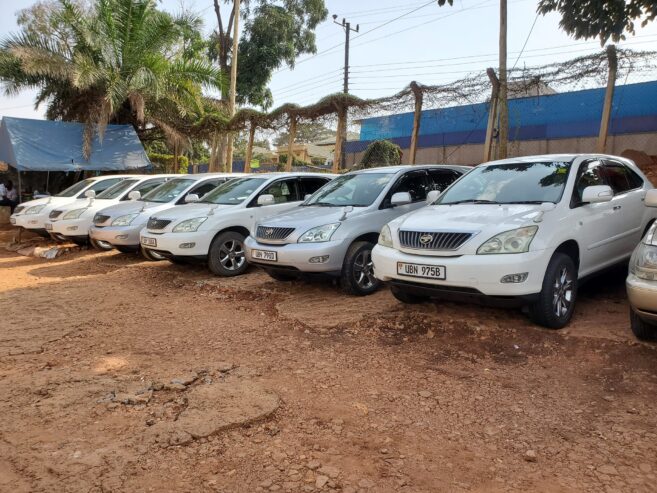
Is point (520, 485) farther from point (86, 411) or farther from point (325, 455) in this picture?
point (86, 411)

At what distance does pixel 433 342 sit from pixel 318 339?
3.51 feet

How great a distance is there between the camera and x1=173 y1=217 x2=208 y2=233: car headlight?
751cm

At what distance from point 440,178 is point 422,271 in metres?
3.04

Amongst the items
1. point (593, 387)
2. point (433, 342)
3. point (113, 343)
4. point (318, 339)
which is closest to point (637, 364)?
point (593, 387)

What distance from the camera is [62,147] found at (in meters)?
16.4

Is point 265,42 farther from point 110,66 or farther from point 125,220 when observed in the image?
point 125,220

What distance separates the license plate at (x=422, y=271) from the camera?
453 cm

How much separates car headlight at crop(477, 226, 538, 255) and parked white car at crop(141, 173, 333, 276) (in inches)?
161

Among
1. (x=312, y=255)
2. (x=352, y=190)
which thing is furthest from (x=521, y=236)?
(x=352, y=190)

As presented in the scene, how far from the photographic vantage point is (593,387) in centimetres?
364

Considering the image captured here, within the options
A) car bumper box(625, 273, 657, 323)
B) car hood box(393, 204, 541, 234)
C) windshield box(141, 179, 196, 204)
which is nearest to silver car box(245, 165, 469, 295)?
car hood box(393, 204, 541, 234)

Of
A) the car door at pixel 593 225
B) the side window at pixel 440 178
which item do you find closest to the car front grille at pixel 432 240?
the car door at pixel 593 225

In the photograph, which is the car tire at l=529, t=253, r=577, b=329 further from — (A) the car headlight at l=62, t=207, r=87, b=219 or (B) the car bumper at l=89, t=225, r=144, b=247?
(A) the car headlight at l=62, t=207, r=87, b=219

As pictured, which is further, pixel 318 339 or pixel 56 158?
pixel 56 158
